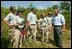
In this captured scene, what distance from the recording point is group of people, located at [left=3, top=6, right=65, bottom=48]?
5.20 meters

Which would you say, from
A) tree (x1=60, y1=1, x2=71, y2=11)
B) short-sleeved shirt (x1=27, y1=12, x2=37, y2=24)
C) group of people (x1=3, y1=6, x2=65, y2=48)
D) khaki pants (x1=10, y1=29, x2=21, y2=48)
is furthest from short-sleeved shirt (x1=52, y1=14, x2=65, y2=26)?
khaki pants (x1=10, y1=29, x2=21, y2=48)

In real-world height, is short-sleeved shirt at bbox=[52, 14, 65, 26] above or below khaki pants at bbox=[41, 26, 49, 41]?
above

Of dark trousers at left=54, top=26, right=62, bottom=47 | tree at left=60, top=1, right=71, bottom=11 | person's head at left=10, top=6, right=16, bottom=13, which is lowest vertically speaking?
dark trousers at left=54, top=26, right=62, bottom=47

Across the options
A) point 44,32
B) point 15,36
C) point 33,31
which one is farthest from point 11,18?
point 44,32

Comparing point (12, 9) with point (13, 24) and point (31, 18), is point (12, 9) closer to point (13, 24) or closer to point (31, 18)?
point (13, 24)

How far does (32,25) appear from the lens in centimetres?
523

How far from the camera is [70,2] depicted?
17.1 feet

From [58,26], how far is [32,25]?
21.1 inches

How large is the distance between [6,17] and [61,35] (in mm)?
1188

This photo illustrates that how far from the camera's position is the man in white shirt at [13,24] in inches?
204

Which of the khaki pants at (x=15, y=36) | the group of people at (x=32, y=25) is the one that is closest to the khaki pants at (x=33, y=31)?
the group of people at (x=32, y=25)

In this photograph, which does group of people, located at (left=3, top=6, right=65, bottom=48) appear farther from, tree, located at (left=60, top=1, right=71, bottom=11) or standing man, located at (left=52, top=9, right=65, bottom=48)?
tree, located at (left=60, top=1, right=71, bottom=11)

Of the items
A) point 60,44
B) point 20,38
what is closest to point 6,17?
point 20,38

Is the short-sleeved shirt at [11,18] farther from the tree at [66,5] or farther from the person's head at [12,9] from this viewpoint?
the tree at [66,5]
